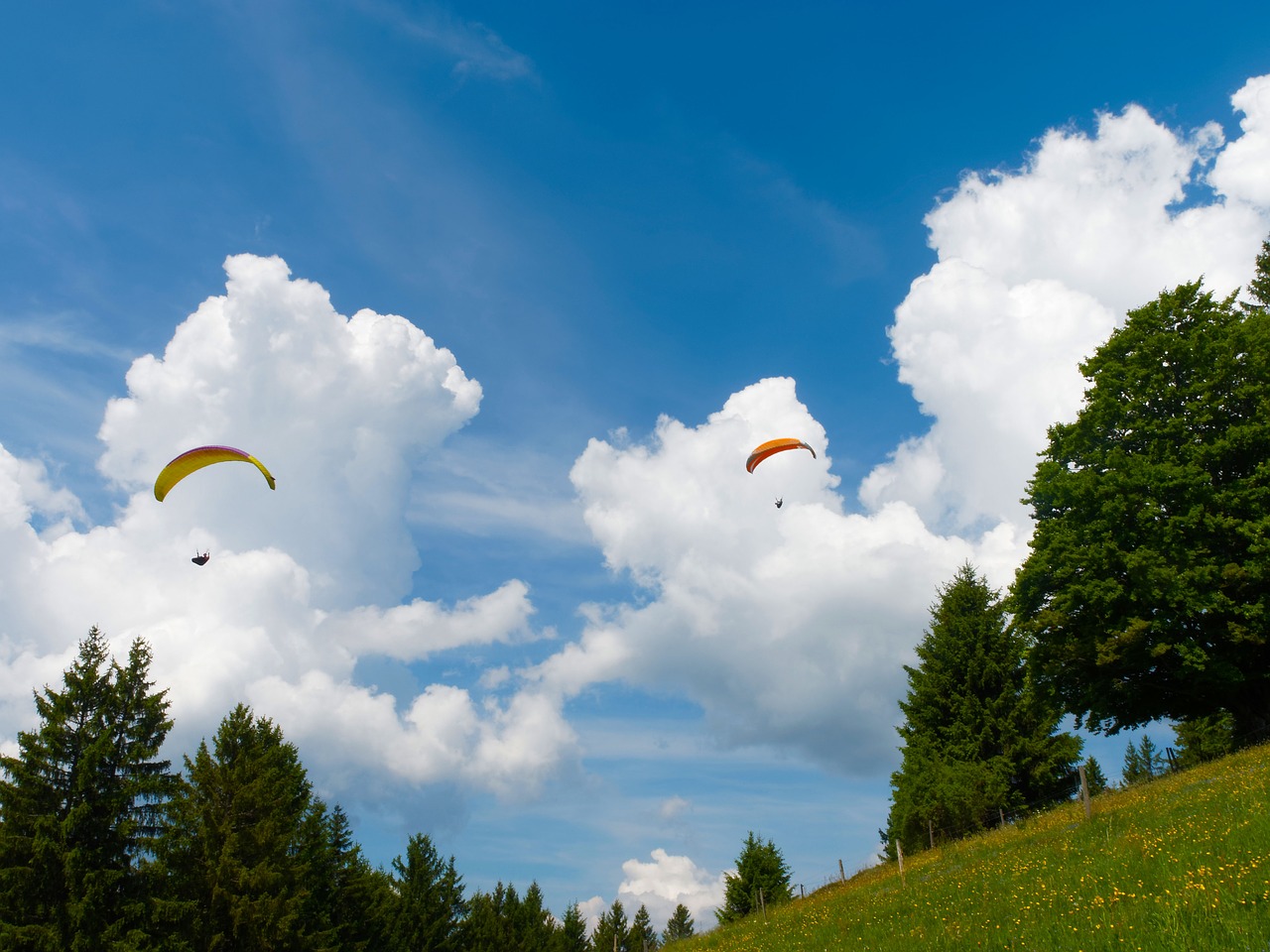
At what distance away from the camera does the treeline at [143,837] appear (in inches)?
1158

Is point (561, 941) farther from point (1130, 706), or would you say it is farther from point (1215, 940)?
point (1215, 940)

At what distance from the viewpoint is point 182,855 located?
33844 mm

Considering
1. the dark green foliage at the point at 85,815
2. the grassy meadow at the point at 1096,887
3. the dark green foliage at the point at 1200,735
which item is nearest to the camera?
the grassy meadow at the point at 1096,887

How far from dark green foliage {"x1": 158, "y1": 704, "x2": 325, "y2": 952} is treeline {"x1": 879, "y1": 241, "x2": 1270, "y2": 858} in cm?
2720

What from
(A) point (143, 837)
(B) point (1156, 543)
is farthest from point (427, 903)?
(B) point (1156, 543)

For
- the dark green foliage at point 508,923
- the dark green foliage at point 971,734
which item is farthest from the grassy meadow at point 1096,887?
the dark green foliage at point 508,923

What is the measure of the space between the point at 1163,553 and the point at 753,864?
39.9 metres

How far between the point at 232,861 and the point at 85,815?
6385 millimetres

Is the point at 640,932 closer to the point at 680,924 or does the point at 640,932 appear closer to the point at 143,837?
the point at 680,924

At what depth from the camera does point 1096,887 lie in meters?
14.8

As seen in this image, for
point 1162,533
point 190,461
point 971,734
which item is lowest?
point 971,734

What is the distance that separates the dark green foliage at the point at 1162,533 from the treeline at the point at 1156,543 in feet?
0.20

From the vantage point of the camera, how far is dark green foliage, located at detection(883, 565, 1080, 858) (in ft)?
130

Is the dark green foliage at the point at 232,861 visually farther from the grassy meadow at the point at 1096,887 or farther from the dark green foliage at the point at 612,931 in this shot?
the dark green foliage at the point at 612,931
